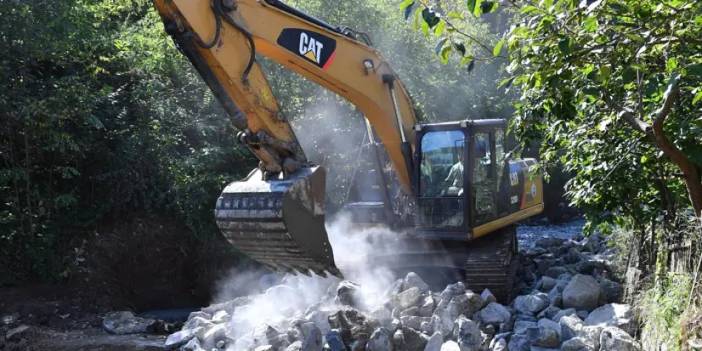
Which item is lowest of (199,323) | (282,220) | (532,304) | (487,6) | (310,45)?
(199,323)

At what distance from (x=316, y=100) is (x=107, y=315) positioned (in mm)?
4960

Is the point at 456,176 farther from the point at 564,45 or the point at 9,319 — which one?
the point at 9,319

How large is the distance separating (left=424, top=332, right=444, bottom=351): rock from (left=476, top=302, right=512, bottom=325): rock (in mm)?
553

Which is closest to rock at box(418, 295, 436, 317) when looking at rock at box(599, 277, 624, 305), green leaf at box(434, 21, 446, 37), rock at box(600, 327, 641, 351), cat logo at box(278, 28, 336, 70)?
rock at box(599, 277, 624, 305)

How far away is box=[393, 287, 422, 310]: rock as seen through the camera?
617cm

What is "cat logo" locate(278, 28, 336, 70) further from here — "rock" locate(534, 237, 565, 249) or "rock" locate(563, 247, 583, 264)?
"rock" locate(534, 237, 565, 249)

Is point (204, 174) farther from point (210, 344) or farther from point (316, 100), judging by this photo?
point (210, 344)

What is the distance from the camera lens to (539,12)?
3369mm

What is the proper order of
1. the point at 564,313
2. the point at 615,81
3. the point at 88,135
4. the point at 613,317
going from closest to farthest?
the point at 615,81, the point at 613,317, the point at 564,313, the point at 88,135

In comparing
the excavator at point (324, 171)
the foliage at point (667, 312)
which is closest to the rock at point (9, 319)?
the excavator at point (324, 171)

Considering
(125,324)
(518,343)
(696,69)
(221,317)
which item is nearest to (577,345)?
(518,343)

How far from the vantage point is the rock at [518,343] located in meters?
5.18

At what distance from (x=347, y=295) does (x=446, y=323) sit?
1.16 metres

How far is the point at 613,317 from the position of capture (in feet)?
17.1
